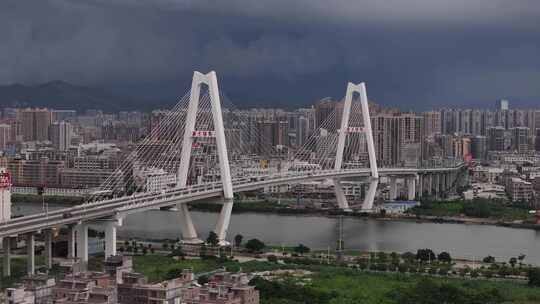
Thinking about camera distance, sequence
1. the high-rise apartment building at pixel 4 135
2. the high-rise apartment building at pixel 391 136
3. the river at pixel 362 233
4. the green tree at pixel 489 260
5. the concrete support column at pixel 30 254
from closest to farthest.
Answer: the concrete support column at pixel 30 254 → the green tree at pixel 489 260 → the river at pixel 362 233 → the high-rise apartment building at pixel 391 136 → the high-rise apartment building at pixel 4 135

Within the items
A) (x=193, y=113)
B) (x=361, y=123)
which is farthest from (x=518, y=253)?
(x=361, y=123)

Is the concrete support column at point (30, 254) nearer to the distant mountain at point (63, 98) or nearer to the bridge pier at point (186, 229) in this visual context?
the bridge pier at point (186, 229)

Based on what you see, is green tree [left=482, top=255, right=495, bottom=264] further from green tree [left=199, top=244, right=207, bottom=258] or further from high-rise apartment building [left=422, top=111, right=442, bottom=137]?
high-rise apartment building [left=422, top=111, right=442, bottom=137]

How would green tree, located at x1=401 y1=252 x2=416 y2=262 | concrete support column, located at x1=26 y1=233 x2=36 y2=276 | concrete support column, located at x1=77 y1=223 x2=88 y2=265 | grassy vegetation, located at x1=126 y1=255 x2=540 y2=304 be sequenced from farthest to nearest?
green tree, located at x1=401 y1=252 x2=416 y2=262 < concrete support column, located at x1=77 y1=223 x2=88 y2=265 < concrete support column, located at x1=26 y1=233 x2=36 y2=276 < grassy vegetation, located at x1=126 y1=255 x2=540 y2=304

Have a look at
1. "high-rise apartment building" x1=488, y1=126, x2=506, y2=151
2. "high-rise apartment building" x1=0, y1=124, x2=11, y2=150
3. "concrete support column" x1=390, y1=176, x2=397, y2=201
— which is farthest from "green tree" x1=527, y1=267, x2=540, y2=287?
"high-rise apartment building" x1=488, y1=126, x2=506, y2=151

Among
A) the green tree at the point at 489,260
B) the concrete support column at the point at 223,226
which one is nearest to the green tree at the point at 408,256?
the green tree at the point at 489,260

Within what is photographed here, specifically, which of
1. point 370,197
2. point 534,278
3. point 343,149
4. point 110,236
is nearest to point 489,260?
point 534,278
